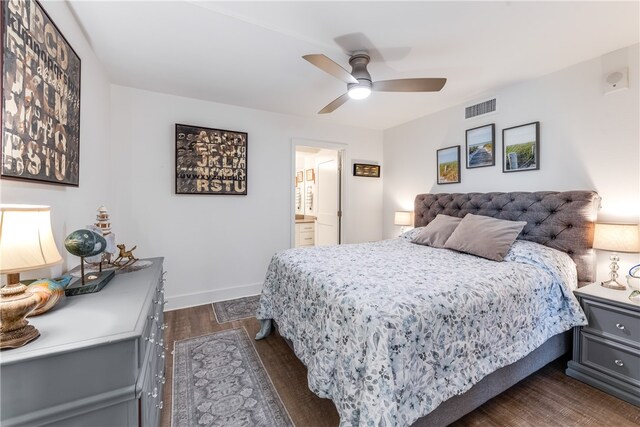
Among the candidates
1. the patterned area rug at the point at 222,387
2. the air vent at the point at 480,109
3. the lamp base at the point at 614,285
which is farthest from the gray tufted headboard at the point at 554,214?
the patterned area rug at the point at 222,387

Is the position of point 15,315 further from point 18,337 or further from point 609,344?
point 609,344

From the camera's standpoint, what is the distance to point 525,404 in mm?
1643

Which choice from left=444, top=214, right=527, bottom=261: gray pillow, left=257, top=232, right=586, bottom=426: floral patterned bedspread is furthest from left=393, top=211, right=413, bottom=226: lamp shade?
left=257, top=232, right=586, bottom=426: floral patterned bedspread

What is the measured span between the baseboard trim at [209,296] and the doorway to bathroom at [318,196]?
848 mm

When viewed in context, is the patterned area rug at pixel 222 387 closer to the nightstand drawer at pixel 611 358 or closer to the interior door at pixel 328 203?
the nightstand drawer at pixel 611 358

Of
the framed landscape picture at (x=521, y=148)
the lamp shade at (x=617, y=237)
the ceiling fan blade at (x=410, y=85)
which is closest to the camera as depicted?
the lamp shade at (x=617, y=237)

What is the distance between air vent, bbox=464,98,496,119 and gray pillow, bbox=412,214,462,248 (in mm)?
1206

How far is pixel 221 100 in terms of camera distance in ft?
10.3

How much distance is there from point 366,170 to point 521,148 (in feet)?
6.79

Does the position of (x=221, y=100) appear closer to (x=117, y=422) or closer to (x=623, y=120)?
(x=117, y=422)

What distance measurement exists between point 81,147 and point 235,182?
1.58 m

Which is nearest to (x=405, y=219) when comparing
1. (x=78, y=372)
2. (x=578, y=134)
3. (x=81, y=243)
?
(x=578, y=134)

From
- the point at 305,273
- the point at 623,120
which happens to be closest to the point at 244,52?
the point at 305,273

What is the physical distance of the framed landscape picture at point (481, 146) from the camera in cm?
288
